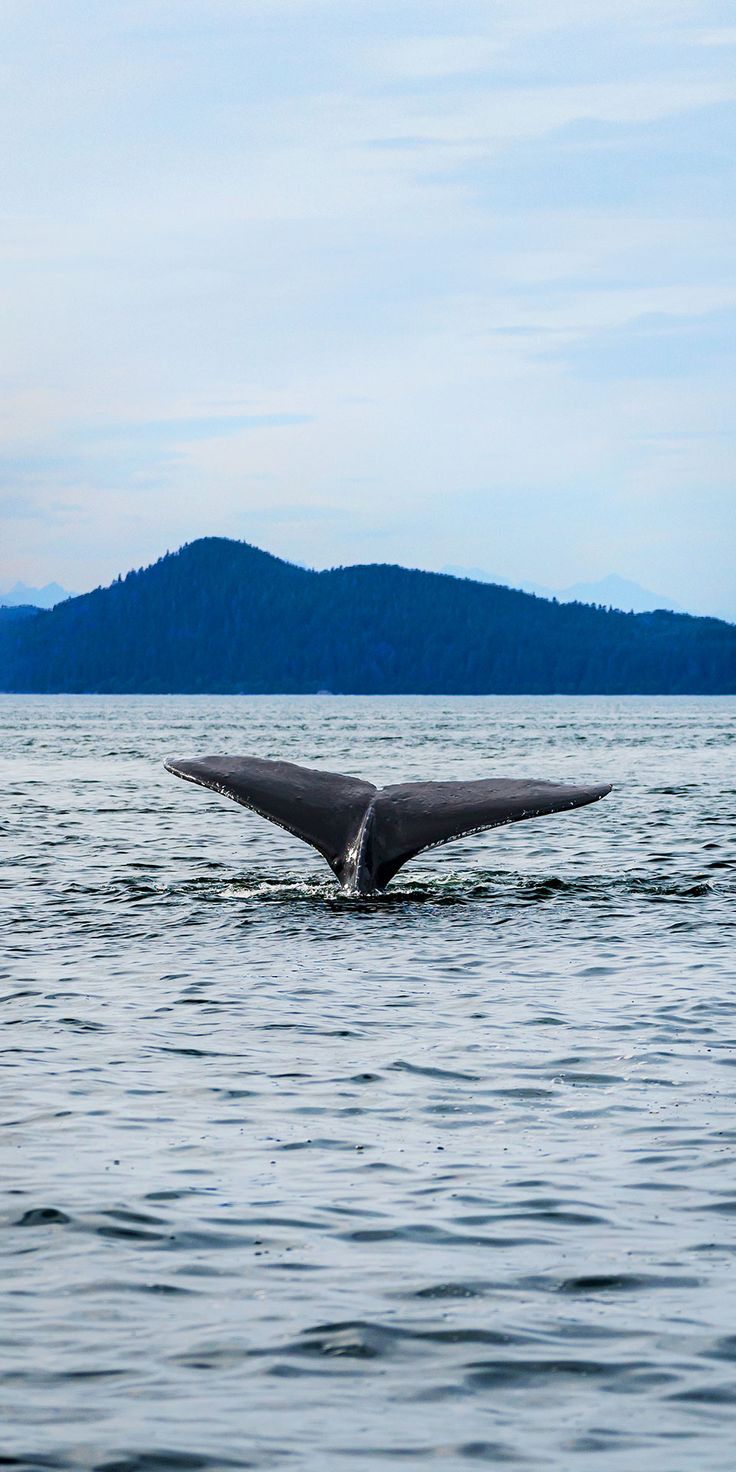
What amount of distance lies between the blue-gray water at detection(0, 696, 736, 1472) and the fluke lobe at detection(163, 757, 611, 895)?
0.78 meters

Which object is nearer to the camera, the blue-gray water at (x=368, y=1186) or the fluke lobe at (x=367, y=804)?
the blue-gray water at (x=368, y=1186)

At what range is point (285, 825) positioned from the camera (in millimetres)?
17297

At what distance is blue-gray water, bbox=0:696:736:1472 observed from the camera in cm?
572

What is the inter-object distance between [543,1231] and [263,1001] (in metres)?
5.46

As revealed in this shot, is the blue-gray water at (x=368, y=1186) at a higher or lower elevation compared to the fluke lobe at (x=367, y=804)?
lower

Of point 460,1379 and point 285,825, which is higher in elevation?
point 285,825

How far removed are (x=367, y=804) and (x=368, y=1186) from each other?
9.59 meters

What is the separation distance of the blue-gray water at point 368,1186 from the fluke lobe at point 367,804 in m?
0.78

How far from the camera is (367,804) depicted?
690 inches

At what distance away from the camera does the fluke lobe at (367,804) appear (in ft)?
54.4

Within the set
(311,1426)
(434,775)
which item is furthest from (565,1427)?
(434,775)

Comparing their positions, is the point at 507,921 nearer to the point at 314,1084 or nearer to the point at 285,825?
the point at 285,825

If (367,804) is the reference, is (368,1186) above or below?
below

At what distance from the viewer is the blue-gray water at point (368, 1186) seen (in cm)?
572
